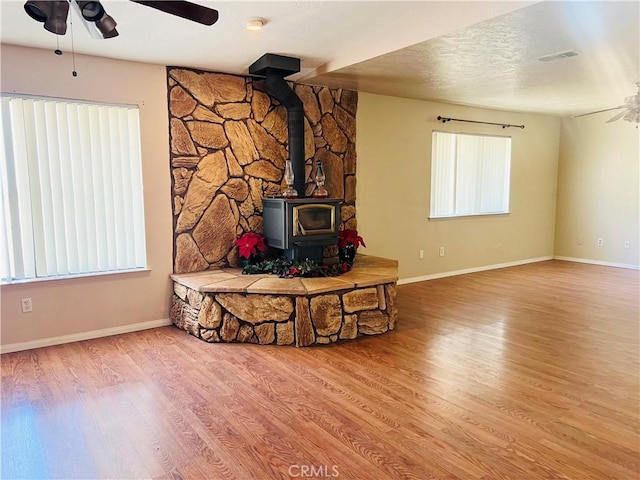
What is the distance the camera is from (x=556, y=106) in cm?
645

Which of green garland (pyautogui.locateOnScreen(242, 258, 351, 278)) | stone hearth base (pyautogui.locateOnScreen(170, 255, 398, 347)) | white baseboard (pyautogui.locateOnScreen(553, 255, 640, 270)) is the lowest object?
white baseboard (pyautogui.locateOnScreen(553, 255, 640, 270))

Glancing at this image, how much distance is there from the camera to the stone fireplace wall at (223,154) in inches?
167

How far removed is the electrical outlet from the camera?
3.62 meters

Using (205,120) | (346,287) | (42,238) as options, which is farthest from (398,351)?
(42,238)

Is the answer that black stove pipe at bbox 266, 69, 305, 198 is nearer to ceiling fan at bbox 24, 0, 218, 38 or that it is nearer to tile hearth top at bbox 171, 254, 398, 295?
tile hearth top at bbox 171, 254, 398, 295

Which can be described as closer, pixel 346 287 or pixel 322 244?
pixel 346 287

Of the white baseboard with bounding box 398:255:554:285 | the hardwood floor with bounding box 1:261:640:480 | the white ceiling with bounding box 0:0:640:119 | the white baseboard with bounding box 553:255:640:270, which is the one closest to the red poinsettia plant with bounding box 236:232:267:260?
the hardwood floor with bounding box 1:261:640:480

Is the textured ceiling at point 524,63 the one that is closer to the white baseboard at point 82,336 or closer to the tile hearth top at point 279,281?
the tile hearth top at point 279,281

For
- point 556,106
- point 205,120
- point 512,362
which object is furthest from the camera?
point 556,106

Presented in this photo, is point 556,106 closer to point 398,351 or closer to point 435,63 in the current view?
point 435,63

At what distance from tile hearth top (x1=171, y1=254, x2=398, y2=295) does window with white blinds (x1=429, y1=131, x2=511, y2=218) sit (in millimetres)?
2292

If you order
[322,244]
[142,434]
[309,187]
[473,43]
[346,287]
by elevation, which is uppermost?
[473,43]

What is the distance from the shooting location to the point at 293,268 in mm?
4102

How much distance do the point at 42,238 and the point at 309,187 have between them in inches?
103
